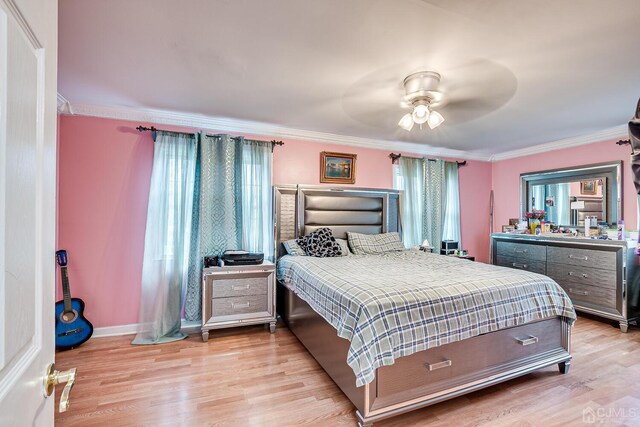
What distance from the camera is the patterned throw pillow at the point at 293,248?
347 cm

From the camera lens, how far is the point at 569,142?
418 centimetres

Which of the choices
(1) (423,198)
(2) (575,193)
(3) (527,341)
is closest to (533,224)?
(2) (575,193)

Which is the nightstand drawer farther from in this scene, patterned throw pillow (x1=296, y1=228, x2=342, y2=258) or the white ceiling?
the white ceiling

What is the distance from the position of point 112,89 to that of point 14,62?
107 inches

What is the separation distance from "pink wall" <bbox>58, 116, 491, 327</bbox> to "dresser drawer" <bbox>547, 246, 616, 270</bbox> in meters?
5.17

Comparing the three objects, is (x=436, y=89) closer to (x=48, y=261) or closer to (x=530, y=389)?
(x=530, y=389)

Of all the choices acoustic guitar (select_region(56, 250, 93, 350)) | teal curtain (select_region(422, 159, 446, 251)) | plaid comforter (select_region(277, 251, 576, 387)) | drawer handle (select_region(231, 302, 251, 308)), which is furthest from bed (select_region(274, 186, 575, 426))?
acoustic guitar (select_region(56, 250, 93, 350))

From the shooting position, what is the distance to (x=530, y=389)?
2.19 metres

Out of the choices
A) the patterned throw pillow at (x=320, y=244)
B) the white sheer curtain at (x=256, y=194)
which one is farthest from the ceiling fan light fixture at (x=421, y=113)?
the white sheer curtain at (x=256, y=194)

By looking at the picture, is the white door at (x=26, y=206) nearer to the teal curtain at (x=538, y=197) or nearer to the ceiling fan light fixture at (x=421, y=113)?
the ceiling fan light fixture at (x=421, y=113)

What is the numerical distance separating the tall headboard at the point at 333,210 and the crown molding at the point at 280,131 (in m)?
0.71

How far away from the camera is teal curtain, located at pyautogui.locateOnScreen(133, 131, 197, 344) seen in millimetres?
3111

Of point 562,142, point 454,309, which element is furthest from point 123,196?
point 562,142

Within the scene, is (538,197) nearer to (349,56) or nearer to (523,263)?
(523,263)
